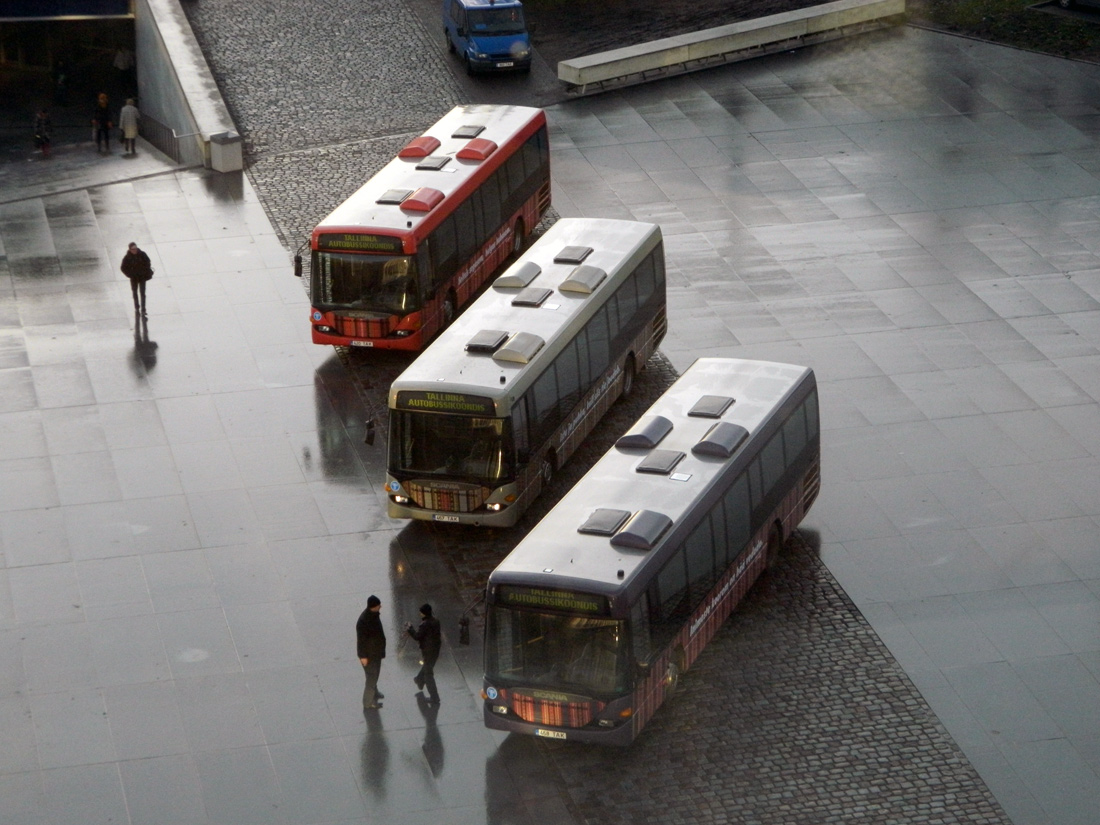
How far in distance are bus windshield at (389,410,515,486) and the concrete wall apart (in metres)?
15.7

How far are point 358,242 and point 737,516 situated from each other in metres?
9.75

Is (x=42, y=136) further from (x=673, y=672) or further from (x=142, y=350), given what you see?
(x=673, y=672)

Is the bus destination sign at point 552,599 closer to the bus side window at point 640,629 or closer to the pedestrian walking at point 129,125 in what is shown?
the bus side window at point 640,629

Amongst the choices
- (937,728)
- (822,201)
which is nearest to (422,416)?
(937,728)

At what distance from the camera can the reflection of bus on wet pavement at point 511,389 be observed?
73.6 feet

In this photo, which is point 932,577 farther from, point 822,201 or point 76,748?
point 822,201

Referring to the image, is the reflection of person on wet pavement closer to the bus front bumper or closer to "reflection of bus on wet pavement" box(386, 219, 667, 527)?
"reflection of bus on wet pavement" box(386, 219, 667, 527)

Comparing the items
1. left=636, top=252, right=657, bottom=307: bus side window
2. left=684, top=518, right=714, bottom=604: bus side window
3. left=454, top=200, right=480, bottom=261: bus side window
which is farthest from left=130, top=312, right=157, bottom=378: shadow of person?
left=684, top=518, right=714, bottom=604: bus side window

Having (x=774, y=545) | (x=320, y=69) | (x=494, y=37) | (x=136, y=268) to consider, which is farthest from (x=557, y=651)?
(x=320, y=69)

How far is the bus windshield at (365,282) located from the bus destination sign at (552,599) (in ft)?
35.1

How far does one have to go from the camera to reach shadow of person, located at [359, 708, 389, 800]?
17.9 metres

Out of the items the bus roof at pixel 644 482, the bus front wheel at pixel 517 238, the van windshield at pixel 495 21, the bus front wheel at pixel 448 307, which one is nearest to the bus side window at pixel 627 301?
the bus roof at pixel 644 482

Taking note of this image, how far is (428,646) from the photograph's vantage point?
19.1m

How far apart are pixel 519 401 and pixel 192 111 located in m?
18.5
